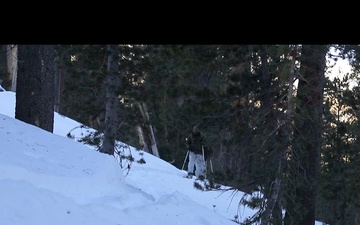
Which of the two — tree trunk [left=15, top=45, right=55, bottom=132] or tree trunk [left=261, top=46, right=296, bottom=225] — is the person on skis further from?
tree trunk [left=15, top=45, right=55, bottom=132]

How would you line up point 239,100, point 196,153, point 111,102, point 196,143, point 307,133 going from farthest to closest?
point 196,153, point 196,143, point 111,102, point 239,100, point 307,133

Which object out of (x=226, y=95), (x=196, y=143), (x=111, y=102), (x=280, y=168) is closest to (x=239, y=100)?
(x=226, y=95)

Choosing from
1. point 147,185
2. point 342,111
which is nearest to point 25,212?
point 147,185

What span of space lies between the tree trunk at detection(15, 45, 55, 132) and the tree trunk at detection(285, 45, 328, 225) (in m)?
4.41

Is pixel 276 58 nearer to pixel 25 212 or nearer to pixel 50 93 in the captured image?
pixel 50 93

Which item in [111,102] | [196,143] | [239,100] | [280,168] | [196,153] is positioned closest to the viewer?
[280,168]

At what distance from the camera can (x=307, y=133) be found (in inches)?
441

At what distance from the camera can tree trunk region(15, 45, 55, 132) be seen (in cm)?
989

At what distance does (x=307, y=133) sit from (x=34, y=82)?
5285mm

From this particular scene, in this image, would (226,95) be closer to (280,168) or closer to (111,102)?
(111,102)

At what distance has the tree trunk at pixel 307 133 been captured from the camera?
10.1 meters

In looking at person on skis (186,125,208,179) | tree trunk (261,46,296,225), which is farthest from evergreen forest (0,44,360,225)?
person on skis (186,125,208,179)
